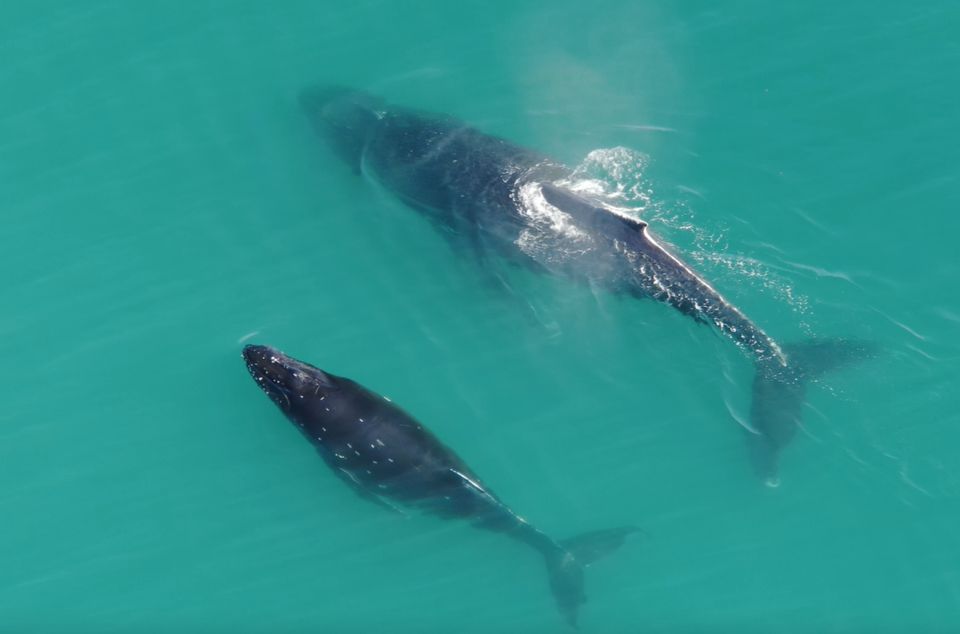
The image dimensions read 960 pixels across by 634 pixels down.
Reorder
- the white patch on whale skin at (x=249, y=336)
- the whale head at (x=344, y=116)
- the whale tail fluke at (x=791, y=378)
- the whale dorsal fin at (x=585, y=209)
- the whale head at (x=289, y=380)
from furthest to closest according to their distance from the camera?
the whale head at (x=344, y=116), the white patch on whale skin at (x=249, y=336), the whale dorsal fin at (x=585, y=209), the whale head at (x=289, y=380), the whale tail fluke at (x=791, y=378)

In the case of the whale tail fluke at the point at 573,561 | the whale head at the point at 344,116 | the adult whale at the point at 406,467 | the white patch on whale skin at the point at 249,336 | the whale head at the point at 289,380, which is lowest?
the whale tail fluke at the point at 573,561

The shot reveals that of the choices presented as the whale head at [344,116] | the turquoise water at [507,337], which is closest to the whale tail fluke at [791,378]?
the turquoise water at [507,337]

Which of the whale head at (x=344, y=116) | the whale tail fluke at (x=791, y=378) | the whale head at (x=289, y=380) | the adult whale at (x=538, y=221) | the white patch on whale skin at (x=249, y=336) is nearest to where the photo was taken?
the whale tail fluke at (x=791, y=378)

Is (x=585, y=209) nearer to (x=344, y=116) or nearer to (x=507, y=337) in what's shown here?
(x=507, y=337)

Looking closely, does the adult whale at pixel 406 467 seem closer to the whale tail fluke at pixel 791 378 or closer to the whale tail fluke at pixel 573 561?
the whale tail fluke at pixel 573 561

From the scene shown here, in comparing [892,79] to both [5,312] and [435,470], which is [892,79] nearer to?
[435,470]

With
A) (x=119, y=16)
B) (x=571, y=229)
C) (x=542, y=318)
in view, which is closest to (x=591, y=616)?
(x=542, y=318)

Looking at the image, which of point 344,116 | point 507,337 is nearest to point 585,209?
point 507,337
